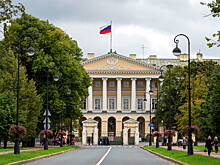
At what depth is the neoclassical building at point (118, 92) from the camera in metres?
104

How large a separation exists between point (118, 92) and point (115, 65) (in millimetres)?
6358

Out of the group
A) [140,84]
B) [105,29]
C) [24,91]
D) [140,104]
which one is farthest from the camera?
[140,84]

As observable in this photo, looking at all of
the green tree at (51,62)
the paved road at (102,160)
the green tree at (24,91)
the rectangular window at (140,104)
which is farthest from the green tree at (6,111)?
the rectangular window at (140,104)

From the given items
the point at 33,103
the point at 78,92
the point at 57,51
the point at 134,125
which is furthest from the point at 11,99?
the point at 134,125

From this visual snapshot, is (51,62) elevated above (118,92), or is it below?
below

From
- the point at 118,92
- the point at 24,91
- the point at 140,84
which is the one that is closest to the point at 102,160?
the point at 24,91

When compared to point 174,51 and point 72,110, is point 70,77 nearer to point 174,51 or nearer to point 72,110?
point 72,110

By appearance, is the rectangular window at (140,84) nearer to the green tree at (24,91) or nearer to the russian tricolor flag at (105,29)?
the russian tricolor flag at (105,29)

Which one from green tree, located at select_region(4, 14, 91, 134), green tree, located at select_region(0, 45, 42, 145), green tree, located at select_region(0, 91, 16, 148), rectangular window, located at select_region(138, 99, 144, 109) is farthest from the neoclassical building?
green tree, located at select_region(0, 91, 16, 148)

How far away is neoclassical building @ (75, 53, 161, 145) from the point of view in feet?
342

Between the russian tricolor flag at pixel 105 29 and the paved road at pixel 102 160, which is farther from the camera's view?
the russian tricolor flag at pixel 105 29

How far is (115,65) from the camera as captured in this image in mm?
105125

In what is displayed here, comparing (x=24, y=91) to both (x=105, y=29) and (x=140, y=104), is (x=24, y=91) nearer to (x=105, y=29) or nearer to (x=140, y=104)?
(x=105, y=29)

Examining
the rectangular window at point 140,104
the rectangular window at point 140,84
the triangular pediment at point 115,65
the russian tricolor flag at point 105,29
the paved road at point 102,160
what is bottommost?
the paved road at point 102,160
